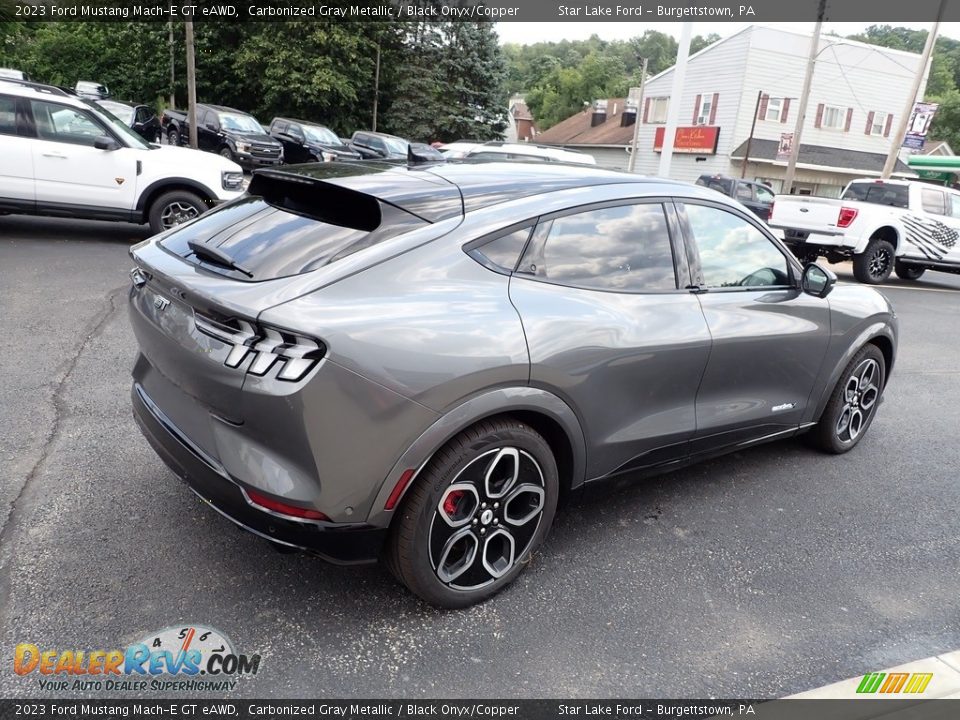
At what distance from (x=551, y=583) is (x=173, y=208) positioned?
795 centimetres

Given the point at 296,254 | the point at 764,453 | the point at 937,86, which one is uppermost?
the point at 937,86

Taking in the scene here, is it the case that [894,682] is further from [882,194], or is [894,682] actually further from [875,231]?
[882,194]

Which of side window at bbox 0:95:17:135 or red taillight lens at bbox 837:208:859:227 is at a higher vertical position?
side window at bbox 0:95:17:135

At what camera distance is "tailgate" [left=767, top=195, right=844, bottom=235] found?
41.2ft

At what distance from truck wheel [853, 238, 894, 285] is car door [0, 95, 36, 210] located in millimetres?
12900

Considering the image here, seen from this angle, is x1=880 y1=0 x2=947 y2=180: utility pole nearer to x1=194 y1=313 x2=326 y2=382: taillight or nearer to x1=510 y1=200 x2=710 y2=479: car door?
x1=510 y1=200 x2=710 y2=479: car door

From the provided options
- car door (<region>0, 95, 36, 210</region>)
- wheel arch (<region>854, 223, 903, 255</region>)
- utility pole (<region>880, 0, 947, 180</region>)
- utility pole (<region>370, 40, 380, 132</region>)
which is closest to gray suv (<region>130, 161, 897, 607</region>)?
car door (<region>0, 95, 36, 210</region>)

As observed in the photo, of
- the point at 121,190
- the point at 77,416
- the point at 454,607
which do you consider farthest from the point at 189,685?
the point at 121,190

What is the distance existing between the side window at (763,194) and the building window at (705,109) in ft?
51.6

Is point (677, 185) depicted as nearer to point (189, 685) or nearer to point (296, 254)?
point (296, 254)

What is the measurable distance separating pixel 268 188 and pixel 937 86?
82528mm

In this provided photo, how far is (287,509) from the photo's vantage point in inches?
91.7

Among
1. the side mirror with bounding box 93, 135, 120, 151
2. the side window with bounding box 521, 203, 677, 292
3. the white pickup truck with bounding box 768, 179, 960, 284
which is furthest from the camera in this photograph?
the white pickup truck with bounding box 768, 179, 960, 284

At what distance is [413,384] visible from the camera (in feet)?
7.71
